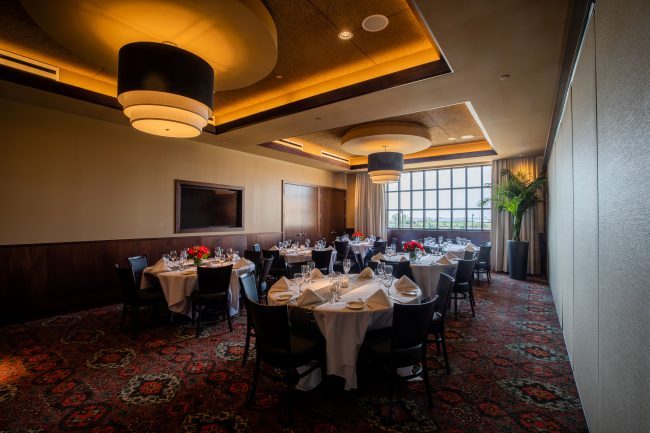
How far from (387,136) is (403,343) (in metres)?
4.74

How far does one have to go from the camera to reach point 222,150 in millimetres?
7473

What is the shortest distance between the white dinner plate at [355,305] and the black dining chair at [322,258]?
3561 mm

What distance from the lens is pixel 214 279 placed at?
13.8ft

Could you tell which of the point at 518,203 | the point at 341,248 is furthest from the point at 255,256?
the point at 518,203

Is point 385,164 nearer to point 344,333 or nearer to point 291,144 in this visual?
point 291,144

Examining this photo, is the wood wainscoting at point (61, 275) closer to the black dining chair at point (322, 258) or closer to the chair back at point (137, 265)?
the chair back at point (137, 265)

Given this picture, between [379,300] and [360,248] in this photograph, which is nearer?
[379,300]

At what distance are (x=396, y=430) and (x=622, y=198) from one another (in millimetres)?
2006

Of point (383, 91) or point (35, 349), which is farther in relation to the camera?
point (383, 91)

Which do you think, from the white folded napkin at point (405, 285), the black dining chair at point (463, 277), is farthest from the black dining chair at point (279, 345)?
the black dining chair at point (463, 277)

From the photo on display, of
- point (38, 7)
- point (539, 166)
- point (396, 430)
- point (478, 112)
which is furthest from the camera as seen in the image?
point (539, 166)

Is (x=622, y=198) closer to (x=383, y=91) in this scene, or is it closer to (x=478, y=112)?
(x=383, y=91)

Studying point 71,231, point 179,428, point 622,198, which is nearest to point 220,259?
point 71,231

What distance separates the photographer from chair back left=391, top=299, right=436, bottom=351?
237 centimetres
